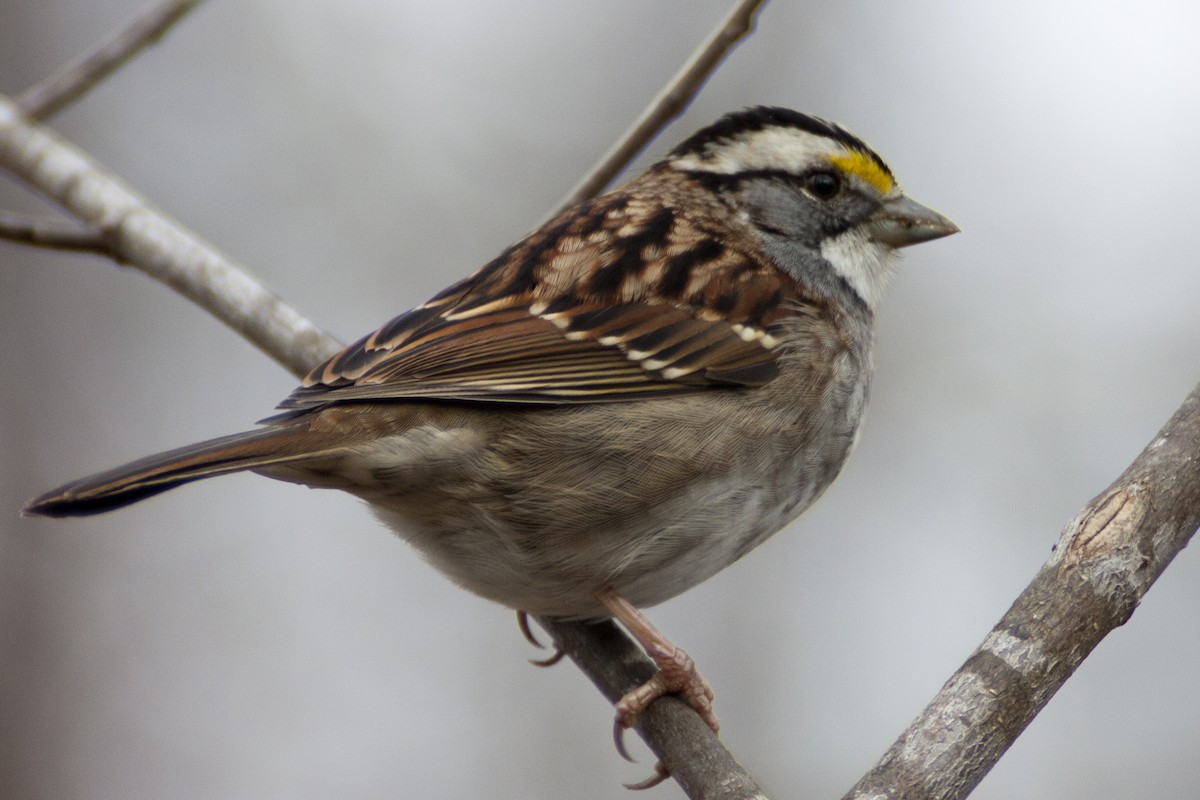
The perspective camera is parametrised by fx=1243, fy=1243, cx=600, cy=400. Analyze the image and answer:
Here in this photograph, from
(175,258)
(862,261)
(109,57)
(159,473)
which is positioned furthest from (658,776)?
(109,57)

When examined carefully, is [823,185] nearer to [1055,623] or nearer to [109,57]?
[1055,623]

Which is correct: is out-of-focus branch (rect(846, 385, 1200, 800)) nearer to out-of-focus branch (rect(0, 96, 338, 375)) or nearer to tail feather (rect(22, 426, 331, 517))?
tail feather (rect(22, 426, 331, 517))

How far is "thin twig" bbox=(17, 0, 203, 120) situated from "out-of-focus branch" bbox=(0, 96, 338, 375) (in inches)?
5.4

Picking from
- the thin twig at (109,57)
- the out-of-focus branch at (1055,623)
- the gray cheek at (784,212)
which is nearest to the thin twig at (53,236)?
the thin twig at (109,57)

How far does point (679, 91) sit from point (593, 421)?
3.59 feet

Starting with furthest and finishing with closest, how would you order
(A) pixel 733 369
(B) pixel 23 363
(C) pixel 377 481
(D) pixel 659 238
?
(B) pixel 23 363 < (D) pixel 659 238 < (A) pixel 733 369 < (C) pixel 377 481

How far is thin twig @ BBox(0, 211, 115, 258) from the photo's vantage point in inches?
147

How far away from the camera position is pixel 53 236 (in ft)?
12.3

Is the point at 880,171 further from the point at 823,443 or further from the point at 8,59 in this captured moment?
the point at 8,59

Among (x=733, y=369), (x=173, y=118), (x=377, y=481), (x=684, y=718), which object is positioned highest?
(x=173, y=118)

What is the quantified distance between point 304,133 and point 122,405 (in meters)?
2.28

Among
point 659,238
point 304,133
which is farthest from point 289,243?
point 659,238

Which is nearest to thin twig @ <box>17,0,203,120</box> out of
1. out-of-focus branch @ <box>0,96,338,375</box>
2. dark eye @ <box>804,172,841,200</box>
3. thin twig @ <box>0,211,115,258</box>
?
out-of-focus branch @ <box>0,96,338,375</box>

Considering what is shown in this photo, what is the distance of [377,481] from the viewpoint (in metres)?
2.99
